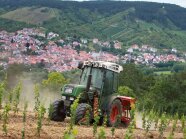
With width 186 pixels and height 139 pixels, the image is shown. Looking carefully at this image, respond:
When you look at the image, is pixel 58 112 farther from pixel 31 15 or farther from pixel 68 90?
pixel 31 15

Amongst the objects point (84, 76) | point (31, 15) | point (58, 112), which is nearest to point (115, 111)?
point (84, 76)

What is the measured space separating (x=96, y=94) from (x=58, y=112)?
4.69 ft

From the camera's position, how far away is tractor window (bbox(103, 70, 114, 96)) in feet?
54.4

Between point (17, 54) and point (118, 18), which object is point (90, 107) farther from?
point (118, 18)

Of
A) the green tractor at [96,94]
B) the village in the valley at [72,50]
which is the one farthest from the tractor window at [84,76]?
the village in the valley at [72,50]

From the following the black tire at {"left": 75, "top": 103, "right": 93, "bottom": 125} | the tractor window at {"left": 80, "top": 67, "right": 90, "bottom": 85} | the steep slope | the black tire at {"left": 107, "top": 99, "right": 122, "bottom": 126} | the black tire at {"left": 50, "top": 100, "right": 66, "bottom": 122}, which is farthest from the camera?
the steep slope

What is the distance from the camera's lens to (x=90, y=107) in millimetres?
15047

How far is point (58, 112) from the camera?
51.9ft

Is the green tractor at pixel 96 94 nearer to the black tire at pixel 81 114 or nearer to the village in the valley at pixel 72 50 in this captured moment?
the black tire at pixel 81 114

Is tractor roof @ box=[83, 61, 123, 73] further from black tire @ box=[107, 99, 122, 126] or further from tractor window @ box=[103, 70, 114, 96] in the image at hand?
black tire @ box=[107, 99, 122, 126]

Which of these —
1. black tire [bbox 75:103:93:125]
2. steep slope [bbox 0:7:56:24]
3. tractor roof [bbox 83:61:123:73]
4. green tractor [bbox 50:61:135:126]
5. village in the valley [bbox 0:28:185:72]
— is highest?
steep slope [bbox 0:7:56:24]

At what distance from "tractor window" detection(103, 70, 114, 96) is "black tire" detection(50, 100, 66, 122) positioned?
5.26ft

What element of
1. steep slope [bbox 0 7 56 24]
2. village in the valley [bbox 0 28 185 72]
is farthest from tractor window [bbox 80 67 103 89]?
steep slope [bbox 0 7 56 24]

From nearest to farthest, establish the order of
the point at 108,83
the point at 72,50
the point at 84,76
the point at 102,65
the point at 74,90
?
the point at 74,90 < the point at 102,65 < the point at 108,83 < the point at 84,76 < the point at 72,50
